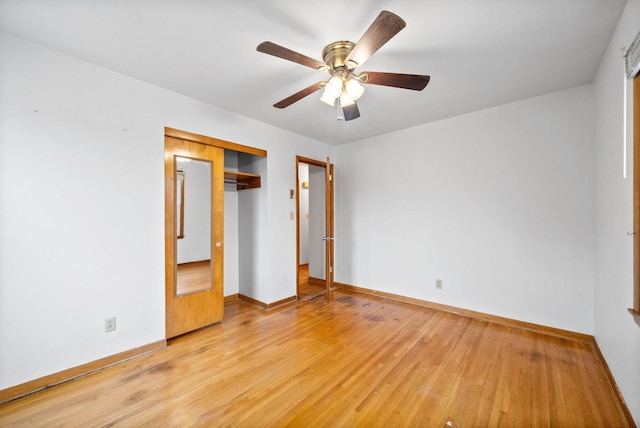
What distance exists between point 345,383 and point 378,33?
94.7 inches

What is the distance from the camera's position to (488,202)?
3254 mm

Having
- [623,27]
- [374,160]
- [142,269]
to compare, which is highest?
[623,27]

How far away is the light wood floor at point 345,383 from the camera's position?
66.8 inches

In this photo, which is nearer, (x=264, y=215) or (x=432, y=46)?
(x=432, y=46)

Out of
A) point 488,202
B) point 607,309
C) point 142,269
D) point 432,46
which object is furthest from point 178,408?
point 488,202

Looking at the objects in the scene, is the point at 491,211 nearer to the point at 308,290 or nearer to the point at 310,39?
the point at 310,39

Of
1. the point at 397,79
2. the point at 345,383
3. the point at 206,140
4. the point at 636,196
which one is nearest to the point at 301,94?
the point at 397,79

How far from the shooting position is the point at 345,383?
2.04m

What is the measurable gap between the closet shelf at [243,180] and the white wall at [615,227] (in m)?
3.58

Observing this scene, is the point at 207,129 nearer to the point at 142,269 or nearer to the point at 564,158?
the point at 142,269

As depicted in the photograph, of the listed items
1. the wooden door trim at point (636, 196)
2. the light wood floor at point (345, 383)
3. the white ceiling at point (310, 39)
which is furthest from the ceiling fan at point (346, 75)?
the light wood floor at point (345, 383)

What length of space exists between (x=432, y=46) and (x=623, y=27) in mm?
1153

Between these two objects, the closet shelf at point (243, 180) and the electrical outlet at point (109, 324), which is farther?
the closet shelf at point (243, 180)

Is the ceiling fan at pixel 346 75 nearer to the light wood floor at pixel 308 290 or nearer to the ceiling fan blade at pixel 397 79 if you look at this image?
the ceiling fan blade at pixel 397 79
